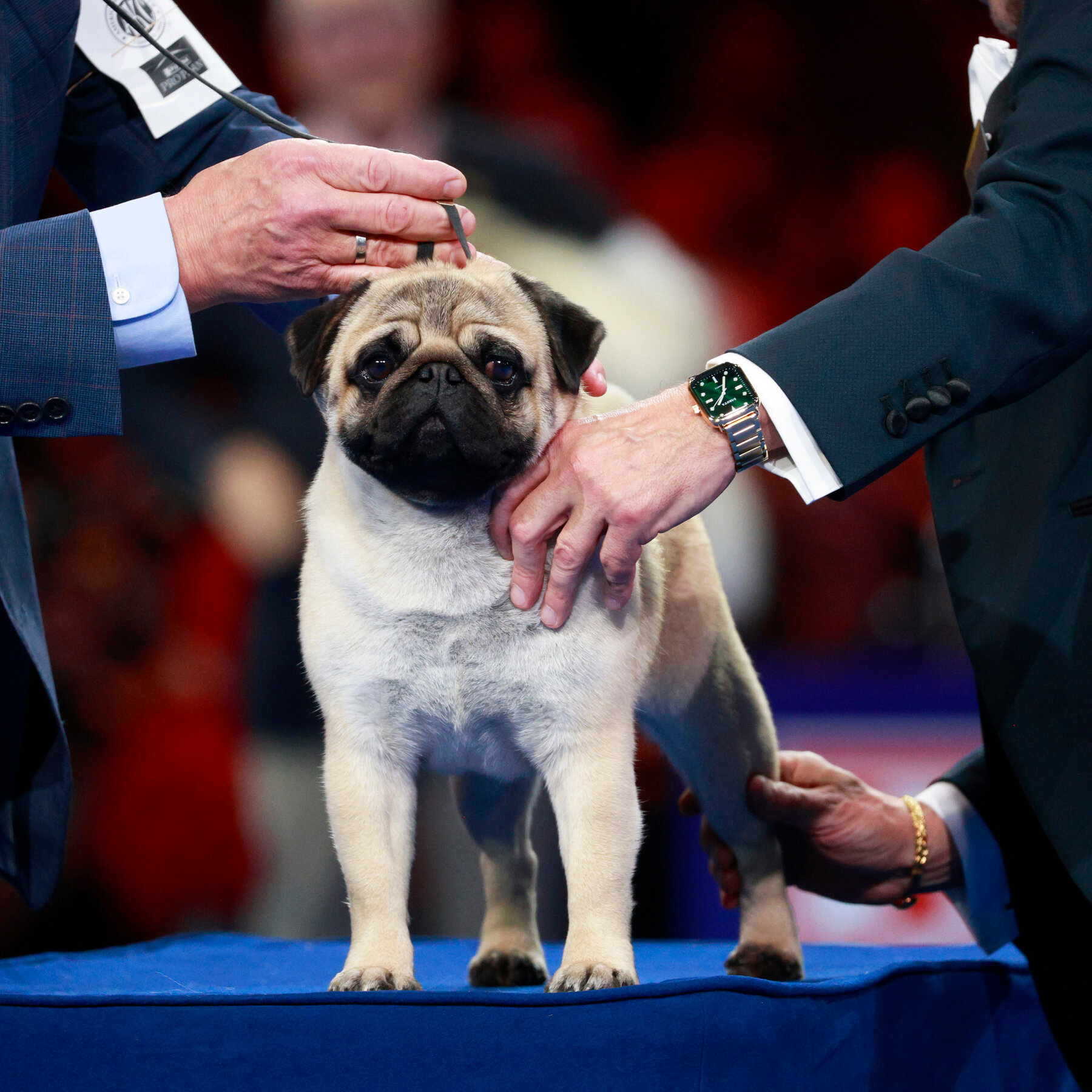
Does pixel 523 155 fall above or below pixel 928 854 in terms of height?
above

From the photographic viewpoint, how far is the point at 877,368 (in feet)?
3.20

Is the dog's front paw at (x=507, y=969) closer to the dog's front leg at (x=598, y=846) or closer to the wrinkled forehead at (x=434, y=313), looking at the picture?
the dog's front leg at (x=598, y=846)

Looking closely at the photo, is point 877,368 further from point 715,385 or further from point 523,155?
point 523,155

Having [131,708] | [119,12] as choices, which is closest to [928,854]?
[119,12]

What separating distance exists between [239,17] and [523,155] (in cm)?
94

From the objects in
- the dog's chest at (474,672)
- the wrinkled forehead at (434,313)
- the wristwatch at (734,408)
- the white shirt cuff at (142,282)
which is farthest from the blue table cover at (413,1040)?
the wrinkled forehead at (434,313)

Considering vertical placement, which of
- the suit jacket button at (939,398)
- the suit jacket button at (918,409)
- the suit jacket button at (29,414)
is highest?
the suit jacket button at (939,398)

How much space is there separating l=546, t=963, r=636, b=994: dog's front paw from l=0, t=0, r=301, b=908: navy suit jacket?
27.4 inches

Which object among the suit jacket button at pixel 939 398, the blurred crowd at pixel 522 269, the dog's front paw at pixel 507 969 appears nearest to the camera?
the suit jacket button at pixel 939 398

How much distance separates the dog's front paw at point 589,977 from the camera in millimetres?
1025

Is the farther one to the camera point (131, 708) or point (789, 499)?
point (789, 499)

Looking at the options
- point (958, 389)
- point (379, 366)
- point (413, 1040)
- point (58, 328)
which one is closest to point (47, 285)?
point (58, 328)

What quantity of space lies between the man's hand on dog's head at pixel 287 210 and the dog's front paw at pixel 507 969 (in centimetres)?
87

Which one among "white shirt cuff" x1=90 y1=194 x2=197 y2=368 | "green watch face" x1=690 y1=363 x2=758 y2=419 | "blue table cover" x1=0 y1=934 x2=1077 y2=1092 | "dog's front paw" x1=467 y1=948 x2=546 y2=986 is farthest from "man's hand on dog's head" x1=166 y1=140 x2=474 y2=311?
"dog's front paw" x1=467 y1=948 x2=546 y2=986
